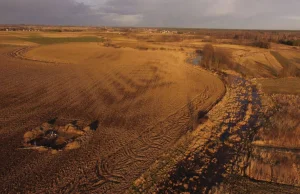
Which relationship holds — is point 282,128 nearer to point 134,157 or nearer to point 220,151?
point 220,151

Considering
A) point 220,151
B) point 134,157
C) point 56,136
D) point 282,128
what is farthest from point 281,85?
point 56,136

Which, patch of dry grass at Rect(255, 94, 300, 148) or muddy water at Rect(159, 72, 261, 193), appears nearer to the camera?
muddy water at Rect(159, 72, 261, 193)

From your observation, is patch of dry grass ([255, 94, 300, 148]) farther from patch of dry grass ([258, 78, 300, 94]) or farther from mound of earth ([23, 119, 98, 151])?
mound of earth ([23, 119, 98, 151])

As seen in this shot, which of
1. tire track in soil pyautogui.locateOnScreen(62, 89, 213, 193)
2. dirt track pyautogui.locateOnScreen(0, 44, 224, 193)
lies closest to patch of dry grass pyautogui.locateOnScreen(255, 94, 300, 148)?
dirt track pyautogui.locateOnScreen(0, 44, 224, 193)

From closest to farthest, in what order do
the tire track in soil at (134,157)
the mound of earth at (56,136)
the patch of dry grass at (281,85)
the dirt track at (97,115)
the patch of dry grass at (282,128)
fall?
the tire track in soil at (134,157) < the dirt track at (97,115) < the mound of earth at (56,136) < the patch of dry grass at (282,128) < the patch of dry grass at (281,85)

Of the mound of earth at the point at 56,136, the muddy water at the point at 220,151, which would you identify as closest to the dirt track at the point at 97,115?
the mound of earth at the point at 56,136

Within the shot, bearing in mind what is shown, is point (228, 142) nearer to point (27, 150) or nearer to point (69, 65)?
point (27, 150)

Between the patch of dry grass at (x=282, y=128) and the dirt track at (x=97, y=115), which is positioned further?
the patch of dry grass at (x=282, y=128)

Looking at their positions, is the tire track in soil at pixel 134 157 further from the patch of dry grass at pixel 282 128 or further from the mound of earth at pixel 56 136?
the patch of dry grass at pixel 282 128

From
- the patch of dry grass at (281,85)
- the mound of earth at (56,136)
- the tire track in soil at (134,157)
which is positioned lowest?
the tire track in soil at (134,157)
